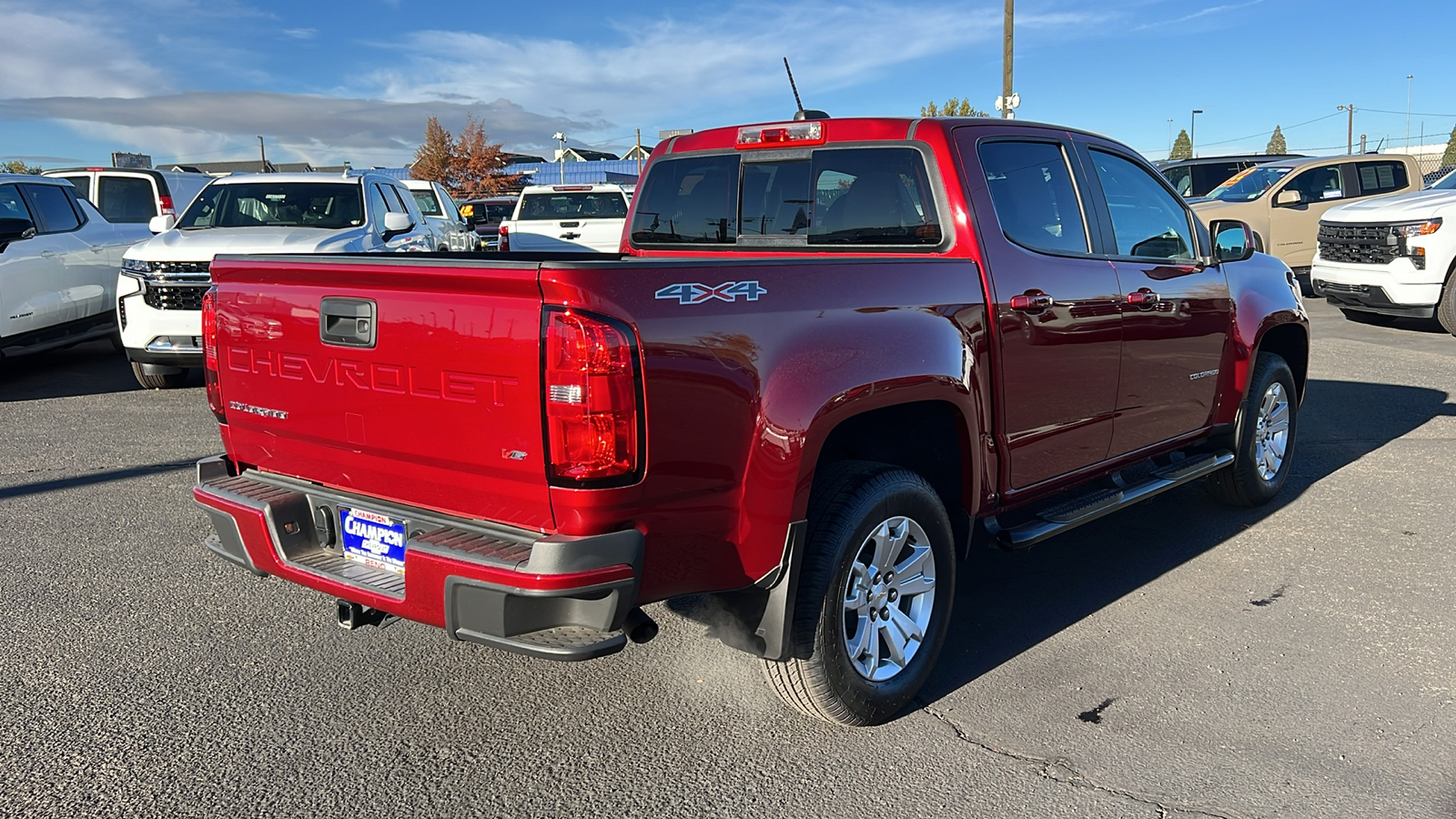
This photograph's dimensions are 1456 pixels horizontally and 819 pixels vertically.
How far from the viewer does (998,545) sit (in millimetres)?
4023

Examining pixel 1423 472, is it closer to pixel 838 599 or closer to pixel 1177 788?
pixel 1177 788

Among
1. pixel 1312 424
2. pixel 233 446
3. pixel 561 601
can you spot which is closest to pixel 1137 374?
pixel 561 601

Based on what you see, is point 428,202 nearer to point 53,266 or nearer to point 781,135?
point 53,266

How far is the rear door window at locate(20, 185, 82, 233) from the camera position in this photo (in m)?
9.80

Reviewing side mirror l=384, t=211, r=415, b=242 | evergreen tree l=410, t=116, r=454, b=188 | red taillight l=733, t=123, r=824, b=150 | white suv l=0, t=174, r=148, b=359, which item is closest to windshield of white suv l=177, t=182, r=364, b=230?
side mirror l=384, t=211, r=415, b=242

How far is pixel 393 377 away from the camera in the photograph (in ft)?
9.80

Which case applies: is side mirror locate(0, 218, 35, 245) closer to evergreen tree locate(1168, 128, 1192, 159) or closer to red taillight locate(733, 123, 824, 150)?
red taillight locate(733, 123, 824, 150)

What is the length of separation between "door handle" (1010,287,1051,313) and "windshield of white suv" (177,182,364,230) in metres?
7.34

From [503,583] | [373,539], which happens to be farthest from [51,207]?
[503,583]

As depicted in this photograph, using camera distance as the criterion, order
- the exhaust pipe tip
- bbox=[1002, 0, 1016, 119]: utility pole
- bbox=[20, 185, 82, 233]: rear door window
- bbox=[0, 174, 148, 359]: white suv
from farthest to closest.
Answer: bbox=[1002, 0, 1016, 119]: utility pole → bbox=[20, 185, 82, 233]: rear door window → bbox=[0, 174, 148, 359]: white suv → the exhaust pipe tip

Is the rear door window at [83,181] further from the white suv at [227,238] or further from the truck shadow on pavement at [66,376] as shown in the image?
the white suv at [227,238]

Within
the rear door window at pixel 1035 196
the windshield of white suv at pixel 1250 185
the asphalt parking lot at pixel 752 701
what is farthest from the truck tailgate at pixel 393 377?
the windshield of white suv at pixel 1250 185

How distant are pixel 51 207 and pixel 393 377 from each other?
9006 millimetres

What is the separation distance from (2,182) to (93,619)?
7.22m
